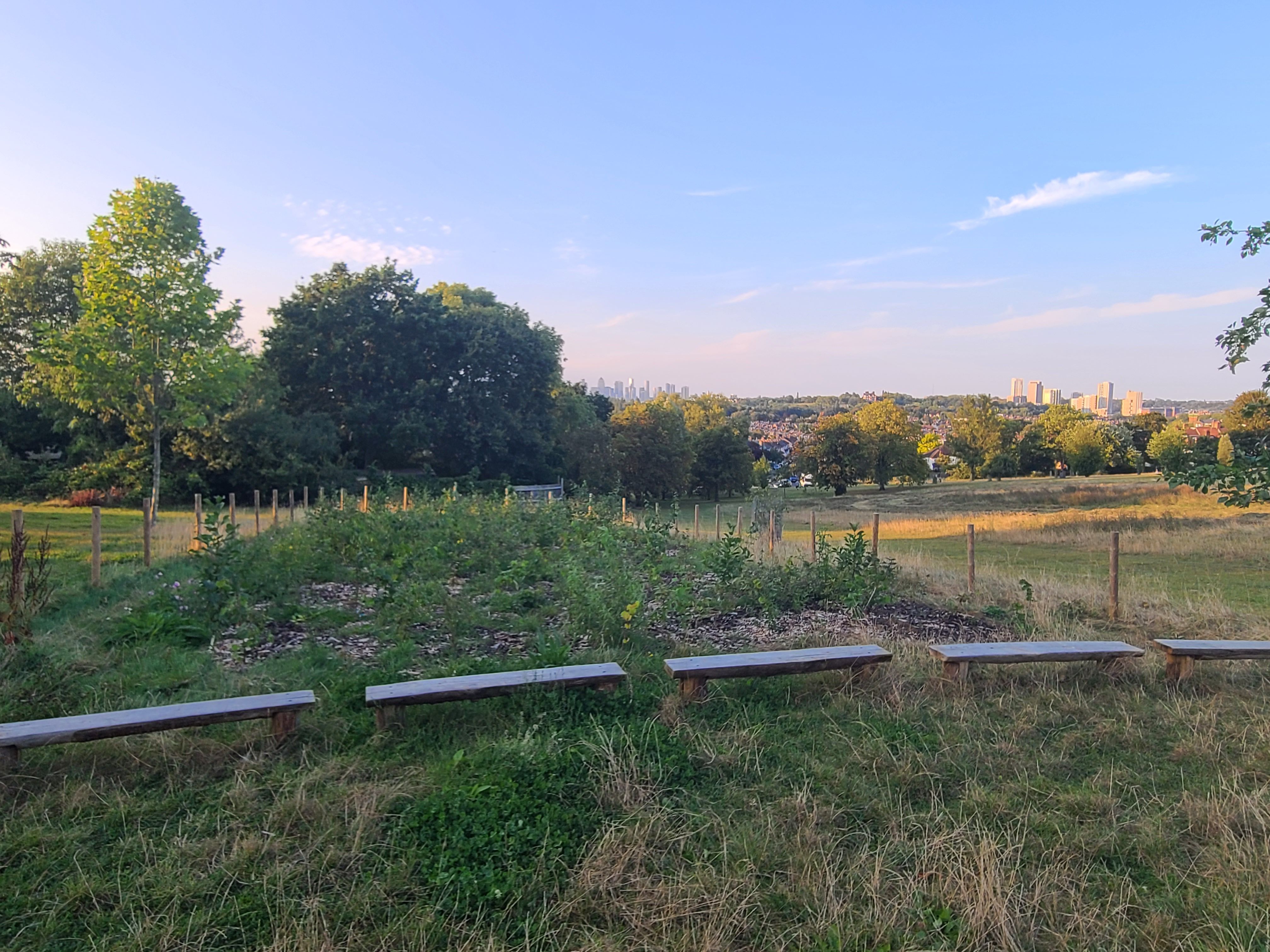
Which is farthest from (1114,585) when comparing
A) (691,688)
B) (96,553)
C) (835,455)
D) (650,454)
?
(835,455)

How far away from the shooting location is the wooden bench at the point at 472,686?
13.1 feet

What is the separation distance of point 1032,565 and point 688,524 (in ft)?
52.4

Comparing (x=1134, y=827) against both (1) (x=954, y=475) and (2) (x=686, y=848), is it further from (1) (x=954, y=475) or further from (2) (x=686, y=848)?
(1) (x=954, y=475)

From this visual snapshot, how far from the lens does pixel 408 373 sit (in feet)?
102

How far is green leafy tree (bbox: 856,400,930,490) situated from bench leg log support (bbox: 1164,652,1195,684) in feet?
140

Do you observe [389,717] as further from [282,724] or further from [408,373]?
[408,373]

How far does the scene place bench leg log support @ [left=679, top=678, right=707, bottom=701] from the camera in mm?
4406

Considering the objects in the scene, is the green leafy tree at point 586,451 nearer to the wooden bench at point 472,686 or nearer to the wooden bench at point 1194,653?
the wooden bench at point 1194,653

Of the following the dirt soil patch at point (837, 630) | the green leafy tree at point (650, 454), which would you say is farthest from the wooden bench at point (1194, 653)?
the green leafy tree at point (650, 454)

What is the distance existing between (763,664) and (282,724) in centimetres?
273

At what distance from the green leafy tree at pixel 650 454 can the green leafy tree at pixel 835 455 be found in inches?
331

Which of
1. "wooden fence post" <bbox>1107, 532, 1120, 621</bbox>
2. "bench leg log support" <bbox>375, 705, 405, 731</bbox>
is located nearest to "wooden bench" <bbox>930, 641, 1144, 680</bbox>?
"wooden fence post" <bbox>1107, 532, 1120, 621</bbox>

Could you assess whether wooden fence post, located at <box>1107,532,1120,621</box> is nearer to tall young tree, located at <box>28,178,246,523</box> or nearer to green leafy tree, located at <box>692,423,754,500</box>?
tall young tree, located at <box>28,178,246,523</box>

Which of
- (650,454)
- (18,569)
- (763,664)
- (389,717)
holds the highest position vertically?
(650,454)
